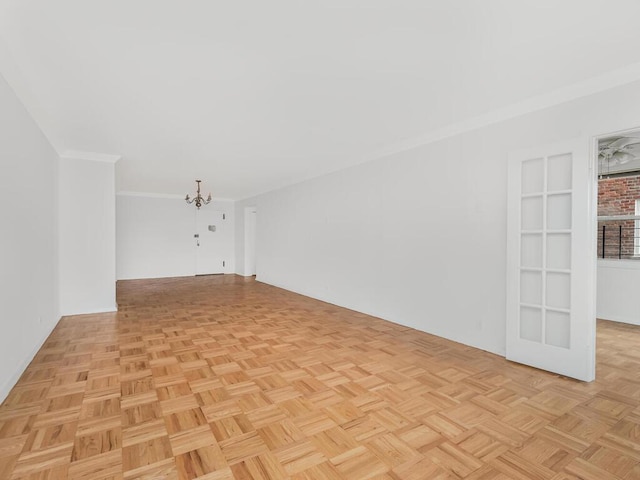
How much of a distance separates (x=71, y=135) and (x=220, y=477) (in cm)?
408

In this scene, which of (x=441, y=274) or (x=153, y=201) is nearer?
(x=441, y=274)

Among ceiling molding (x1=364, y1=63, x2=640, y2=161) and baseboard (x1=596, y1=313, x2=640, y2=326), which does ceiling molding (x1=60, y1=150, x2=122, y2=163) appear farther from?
baseboard (x1=596, y1=313, x2=640, y2=326)

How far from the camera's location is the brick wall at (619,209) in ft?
20.2

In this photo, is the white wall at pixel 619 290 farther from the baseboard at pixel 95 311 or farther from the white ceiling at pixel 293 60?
the baseboard at pixel 95 311

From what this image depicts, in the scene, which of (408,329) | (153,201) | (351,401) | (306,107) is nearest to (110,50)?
(306,107)

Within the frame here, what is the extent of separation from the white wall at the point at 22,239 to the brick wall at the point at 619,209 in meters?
8.37

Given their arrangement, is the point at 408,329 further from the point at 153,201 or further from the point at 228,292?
the point at 153,201

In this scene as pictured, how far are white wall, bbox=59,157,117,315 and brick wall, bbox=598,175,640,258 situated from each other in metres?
8.45

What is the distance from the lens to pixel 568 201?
266 cm

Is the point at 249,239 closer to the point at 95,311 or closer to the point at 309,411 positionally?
the point at 95,311

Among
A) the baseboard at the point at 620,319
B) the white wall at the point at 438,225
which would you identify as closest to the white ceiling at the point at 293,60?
the white wall at the point at 438,225

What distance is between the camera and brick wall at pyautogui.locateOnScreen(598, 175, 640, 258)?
6145 mm

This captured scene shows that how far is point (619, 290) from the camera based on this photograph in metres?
4.52

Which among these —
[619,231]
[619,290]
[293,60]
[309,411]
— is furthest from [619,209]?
[309,411]
